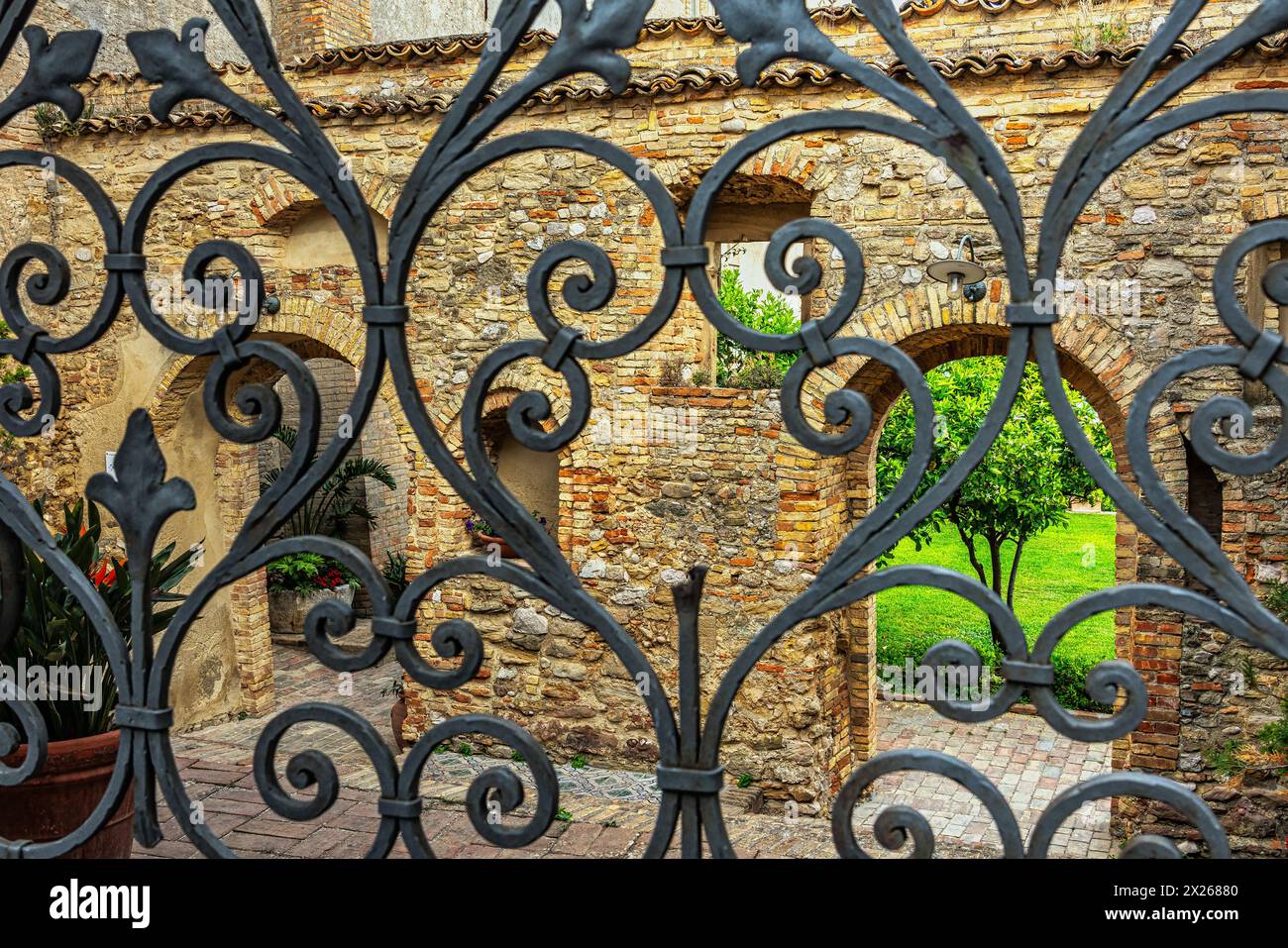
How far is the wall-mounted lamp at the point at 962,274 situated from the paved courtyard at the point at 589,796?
356 centimetres

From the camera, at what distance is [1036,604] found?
578 inches

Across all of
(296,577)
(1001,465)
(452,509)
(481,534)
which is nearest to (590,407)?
(452,509)

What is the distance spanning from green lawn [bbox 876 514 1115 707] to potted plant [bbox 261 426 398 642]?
598cm

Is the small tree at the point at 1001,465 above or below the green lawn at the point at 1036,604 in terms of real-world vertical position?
above

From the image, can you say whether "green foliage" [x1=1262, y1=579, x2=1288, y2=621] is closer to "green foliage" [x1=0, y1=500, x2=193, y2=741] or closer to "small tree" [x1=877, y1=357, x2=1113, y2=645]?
"small tree" [x1=877, y1=357, x2=1113, y2=645]

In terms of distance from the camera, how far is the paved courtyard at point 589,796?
6.28m

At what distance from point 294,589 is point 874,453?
6.54 metres

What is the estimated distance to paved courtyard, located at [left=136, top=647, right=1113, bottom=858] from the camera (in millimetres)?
6281

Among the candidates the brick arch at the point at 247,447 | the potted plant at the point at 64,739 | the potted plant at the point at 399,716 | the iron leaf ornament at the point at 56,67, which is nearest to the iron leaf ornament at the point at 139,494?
the iron leaf ornament at the point at 56,67

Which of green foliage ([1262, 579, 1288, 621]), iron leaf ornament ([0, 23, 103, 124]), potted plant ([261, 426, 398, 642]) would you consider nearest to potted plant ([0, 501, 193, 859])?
iron leaf ornament ([0, 23, 103, 124])

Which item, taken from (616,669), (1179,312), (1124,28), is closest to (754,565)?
(616,669)

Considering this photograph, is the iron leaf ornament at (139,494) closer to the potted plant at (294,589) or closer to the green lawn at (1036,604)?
the green lawn at (1036,604)

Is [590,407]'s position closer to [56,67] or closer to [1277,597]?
[56,67]
